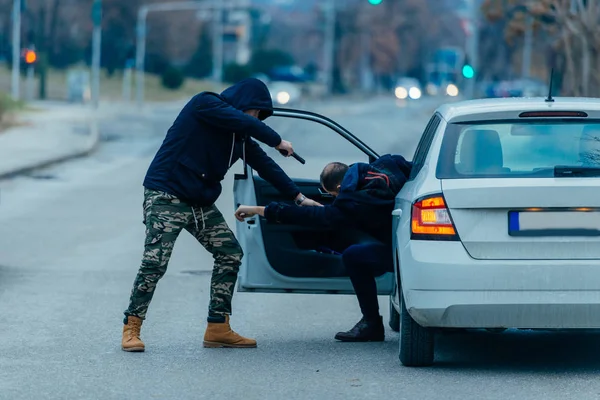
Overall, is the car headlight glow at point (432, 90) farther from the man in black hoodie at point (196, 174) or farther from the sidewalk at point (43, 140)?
the man in black hoodie at point (196, 174)

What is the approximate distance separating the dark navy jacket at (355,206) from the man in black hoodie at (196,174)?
340 mm

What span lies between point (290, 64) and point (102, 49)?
115ft

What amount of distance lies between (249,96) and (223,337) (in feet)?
4.63

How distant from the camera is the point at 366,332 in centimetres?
833

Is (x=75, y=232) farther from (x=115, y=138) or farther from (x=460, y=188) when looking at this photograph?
(x=115, y=138)

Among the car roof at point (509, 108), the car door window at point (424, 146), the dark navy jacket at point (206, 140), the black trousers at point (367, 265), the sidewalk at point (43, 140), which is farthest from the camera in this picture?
the sidewalk at point (43, 140)

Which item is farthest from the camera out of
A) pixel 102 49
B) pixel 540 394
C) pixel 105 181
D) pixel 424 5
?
pixel 424 5

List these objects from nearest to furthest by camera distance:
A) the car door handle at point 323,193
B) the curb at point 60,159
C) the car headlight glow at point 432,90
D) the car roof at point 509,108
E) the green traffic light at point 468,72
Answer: the car roof at point 509,108 < the car door handle at point 323,193 < the curb at point 60,159 < the green traffic light at point 468,72 < the car headlight glow at point 432,90

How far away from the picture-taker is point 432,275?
6855 mm

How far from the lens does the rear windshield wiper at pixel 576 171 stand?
6.88 m

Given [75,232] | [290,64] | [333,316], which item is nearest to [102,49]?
[290,64]

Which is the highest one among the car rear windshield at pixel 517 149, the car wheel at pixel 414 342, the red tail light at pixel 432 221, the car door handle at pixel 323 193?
the car rear windshield at pixel 517 149

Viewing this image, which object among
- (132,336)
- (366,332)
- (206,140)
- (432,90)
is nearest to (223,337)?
(132,336)

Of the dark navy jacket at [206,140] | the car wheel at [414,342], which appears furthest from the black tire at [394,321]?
A: the dark navy jacket at [206,140]
